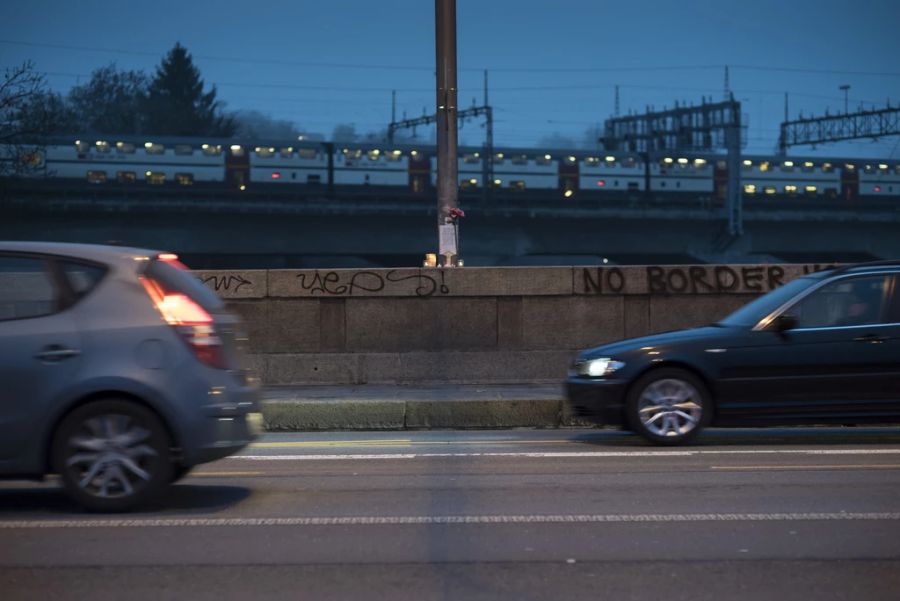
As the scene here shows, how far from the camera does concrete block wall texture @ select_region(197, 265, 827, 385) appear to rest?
15.4 metres

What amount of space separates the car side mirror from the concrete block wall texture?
5203mm

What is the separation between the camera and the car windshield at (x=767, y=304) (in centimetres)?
1038

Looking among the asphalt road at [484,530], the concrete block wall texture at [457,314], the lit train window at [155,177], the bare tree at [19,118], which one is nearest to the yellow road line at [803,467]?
the asphalt road at [484,530]

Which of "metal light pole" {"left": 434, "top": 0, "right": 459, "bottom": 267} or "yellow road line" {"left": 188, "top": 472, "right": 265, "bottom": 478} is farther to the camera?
"metal light pole" {"left": 434, "top": 0, "right": 459, "bottom": 267}

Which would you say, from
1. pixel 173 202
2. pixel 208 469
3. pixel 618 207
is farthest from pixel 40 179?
pixel 208 469

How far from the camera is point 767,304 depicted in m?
10.6

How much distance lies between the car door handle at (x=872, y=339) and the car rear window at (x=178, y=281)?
5.96 metres

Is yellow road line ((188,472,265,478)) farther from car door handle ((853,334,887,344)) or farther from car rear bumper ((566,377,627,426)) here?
car door handle ((853,334,887,344))

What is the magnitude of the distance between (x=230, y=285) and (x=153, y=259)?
27.2ft

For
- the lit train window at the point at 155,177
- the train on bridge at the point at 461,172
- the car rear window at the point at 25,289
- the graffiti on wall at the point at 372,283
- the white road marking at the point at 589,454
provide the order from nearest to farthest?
1. the car rear window at the point at 25,289
2. the white road marking at the point at 589,454
3. the graffiti on wall at the point at 372,283
4. the train on bridge at the point at 461,172
5. the lit train window at the point at 155,177

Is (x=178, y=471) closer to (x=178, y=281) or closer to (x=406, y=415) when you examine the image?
(x=178, y=281)

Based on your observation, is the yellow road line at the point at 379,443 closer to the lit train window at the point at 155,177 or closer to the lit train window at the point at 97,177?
the lit train window at the point at 97,177

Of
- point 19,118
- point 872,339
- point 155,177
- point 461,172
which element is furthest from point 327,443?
point 461,172

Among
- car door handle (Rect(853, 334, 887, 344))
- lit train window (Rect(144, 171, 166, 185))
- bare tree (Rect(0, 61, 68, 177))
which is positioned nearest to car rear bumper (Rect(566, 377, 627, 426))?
car door handle (Rect(853, 334, 887, 344))
